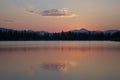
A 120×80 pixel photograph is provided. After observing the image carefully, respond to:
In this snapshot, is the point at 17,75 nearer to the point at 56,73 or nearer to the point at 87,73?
the point at 56,73

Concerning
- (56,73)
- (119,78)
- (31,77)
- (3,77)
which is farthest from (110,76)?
(3,77)

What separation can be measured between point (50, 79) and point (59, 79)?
192 mm

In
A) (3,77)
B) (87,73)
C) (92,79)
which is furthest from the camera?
(87,73)

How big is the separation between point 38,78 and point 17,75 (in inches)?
24.9

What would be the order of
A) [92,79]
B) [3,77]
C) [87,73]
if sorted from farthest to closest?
1. [87,73]
2. [3,77]
3. [92,79]

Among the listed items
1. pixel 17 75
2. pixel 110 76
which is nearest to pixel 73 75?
pixel 110 76

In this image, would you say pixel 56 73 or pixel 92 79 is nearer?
pixel 92 79

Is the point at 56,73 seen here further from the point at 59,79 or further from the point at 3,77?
the point at 3,77

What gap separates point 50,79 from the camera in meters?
5.82

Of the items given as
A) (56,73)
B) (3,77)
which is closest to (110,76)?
(56,73)

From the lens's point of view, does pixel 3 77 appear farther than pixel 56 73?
No

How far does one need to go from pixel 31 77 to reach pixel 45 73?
0.67 meters

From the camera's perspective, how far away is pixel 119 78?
5824mm

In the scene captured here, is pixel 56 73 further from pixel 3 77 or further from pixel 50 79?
pixel 3 77
